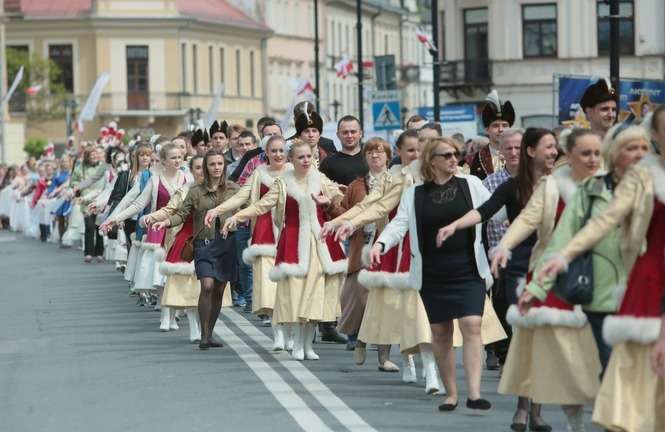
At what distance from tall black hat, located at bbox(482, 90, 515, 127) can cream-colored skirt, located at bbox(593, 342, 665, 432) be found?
701 cm

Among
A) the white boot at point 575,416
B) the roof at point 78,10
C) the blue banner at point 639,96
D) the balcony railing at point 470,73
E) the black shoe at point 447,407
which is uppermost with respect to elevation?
the roof at point 78,10

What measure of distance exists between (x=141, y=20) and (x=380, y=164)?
319 ft

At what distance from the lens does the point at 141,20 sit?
112 metres

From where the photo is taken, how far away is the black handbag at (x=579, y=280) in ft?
33.5

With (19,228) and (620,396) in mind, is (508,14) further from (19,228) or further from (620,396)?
(620,396)

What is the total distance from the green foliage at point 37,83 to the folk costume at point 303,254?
86.0 m

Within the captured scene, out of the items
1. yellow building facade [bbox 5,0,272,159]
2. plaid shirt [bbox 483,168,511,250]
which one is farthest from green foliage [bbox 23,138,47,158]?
plaid shirt [bbox 483,168,511,250]

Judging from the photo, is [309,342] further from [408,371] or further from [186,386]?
[186,386]

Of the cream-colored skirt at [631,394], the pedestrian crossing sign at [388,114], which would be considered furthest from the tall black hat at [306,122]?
the pedestrian crossing sign at [388,114]

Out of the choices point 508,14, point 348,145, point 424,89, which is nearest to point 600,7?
point 508,14

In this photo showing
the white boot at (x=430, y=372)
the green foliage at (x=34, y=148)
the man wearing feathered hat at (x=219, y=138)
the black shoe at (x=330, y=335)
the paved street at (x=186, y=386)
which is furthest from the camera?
the green foliage at (x=34, y=148)

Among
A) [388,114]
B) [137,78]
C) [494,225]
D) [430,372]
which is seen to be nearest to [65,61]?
[137,78]

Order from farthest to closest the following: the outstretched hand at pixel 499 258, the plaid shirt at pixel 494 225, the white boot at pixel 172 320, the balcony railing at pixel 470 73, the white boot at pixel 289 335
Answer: the balcony railing at pixel 470 73 → the white boot at pixel 172 320 → the white boot at pixel 289 335 → the plaid shirt at pixel 494 225 → the outstretched hand at pixel 499 258

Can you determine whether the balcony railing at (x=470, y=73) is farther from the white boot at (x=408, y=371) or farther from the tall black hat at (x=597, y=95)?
the tall black hat at (x=597, y=95)
